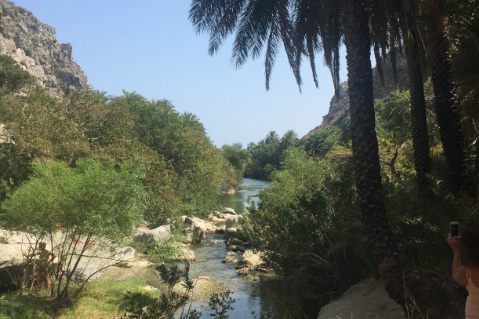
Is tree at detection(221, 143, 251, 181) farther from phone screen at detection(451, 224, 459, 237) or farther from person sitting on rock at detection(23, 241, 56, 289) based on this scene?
phone screen at detection(451, 224, 459, 237)

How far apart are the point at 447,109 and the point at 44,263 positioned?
35.7ft

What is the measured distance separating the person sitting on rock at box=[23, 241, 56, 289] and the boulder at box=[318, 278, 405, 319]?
745cm

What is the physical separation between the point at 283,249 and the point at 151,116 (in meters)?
23.4

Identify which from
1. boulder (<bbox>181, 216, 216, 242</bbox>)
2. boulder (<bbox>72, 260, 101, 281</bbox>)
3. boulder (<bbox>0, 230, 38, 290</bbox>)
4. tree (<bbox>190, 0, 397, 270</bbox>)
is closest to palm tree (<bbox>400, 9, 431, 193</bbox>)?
tree (<bbox>190, 0, 397, 270</bbox>)

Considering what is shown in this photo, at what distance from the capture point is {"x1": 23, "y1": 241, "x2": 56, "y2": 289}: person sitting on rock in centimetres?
1052

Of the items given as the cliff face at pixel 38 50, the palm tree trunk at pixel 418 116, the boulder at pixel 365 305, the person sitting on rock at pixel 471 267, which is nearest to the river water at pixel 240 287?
the boulder at pixel 365 305

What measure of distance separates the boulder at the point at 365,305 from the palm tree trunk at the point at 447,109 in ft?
8.37

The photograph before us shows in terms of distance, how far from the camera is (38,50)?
64.6 metres

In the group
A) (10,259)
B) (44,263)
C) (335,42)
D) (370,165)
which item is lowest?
(44,263)

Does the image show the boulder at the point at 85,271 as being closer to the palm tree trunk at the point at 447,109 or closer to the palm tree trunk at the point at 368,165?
the palm tree trunk at the point at 368,165

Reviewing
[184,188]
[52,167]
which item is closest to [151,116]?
[184,188]

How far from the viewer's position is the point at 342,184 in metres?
9.82

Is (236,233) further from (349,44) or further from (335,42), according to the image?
(349,44)

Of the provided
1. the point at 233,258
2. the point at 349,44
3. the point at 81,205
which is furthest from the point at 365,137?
the point at 233,258
